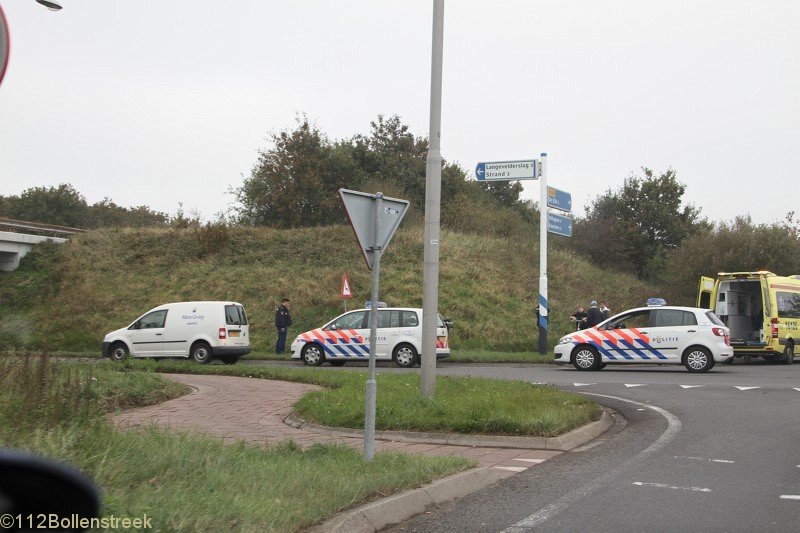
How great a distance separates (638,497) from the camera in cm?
653

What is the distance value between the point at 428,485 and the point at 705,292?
21.0m

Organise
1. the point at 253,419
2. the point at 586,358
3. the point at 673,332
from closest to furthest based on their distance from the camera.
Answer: the point at 253,419 → the point at 673,332 → the point at 586,358

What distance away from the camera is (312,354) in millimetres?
22953

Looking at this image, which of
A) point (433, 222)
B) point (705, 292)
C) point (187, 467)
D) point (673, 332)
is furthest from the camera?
point (705, 292)

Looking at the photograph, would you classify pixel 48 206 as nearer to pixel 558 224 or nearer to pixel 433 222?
pixel 558 224

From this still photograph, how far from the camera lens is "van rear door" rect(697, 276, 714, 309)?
24891 millimetres

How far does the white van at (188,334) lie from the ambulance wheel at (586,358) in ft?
32.4

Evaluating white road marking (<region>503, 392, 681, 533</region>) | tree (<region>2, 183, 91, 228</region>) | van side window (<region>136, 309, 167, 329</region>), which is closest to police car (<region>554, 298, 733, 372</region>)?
white road marking (<region>503, 392, 681, 533</region>)

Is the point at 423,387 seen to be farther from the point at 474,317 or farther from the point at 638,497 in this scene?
the point at 474,317

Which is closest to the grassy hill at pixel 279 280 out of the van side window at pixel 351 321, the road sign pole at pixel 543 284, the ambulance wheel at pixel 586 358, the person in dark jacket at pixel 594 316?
the road sign pole at pixel 543 284

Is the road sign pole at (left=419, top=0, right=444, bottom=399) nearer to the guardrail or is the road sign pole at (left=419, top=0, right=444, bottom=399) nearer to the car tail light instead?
the car tail light

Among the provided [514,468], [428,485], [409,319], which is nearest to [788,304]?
[409,319]

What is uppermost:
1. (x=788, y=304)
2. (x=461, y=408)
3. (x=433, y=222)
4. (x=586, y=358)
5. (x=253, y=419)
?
(x=433, y=222)

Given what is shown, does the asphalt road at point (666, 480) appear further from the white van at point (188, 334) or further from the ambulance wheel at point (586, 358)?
the white van at point (188, 334)
